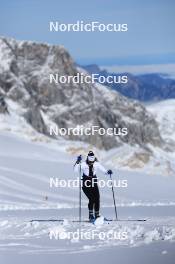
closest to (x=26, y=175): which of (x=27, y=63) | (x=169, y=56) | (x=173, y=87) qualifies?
(x=173, y=87)

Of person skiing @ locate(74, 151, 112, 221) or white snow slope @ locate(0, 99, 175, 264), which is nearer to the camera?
white snow slope @ locate(0, 99, 175, 264)

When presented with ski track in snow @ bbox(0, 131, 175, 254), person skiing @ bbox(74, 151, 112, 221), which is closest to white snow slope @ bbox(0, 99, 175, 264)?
ski track in snow @ bbox(0, 131, 175, 254)

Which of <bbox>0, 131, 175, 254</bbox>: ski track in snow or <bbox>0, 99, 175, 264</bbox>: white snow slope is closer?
<bbox>0, 99, 175, 264</bbox>: white snow slope

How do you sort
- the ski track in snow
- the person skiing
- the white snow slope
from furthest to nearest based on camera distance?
the person skiing, the ski track in snow, the white snow slope

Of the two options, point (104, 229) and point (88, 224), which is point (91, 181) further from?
point (104, 229)

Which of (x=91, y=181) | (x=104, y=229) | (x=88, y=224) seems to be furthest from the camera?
(x=91, y=181)

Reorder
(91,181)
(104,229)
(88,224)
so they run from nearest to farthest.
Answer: (104,229) < (88,224) < (91,181)

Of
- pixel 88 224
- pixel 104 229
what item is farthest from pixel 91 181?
pixel 104 229

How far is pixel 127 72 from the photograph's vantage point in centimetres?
887

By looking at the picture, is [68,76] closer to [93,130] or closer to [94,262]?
[93,130]

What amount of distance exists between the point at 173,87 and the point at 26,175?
552 centimetres

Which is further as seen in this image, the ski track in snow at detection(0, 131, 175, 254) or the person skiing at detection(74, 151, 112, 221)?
the person skiing at detection(74, 151, 112, 221)

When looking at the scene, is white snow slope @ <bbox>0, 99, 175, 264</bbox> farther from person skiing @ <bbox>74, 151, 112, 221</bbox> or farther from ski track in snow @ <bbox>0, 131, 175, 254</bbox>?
person skiing @ <bbox>74, 151, 112, 221</bbox>

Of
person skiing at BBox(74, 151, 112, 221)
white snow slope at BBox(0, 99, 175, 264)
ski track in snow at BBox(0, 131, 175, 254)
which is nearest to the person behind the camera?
white snow slope at BBox(0, 99, 175, 264)
